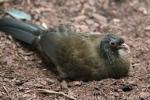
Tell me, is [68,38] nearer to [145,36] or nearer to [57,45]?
[57,45]

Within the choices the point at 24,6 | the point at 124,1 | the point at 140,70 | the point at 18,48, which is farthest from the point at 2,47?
the point at 124,1

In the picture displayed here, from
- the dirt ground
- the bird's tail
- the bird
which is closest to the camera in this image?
the dirt ground

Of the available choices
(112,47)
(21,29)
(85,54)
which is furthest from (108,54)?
(21,29)

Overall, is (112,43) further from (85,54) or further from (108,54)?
(85,54)

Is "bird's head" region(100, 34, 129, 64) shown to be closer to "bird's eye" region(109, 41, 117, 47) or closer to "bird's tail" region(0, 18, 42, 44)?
"bird's eye" region(109, 41, 117, 47)

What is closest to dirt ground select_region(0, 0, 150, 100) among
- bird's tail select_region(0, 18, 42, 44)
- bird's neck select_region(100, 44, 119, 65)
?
bird's tail select_region(0, 18, 42, 44)

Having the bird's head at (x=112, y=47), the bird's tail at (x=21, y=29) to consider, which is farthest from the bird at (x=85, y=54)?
the bird's tail at (x=21, y=29)
